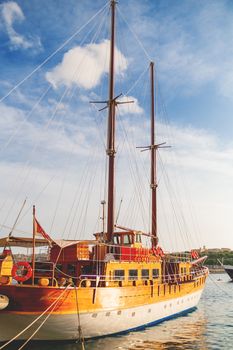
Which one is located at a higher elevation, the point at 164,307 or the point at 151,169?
the point at 151,169

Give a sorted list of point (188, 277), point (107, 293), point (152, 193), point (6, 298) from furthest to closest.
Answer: point (152, 193)
point (188, 277)
point (107, 293)
point (6, 298)

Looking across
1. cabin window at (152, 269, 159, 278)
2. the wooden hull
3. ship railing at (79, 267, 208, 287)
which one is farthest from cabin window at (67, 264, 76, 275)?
cabin window at (152, 269, 159, 278)

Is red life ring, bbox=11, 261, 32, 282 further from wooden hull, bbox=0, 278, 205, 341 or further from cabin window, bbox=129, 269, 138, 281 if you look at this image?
cabin window, bbox=129, 269, 138, 281

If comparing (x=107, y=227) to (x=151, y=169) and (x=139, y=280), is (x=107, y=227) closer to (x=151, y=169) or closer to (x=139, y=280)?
(x=139, y=280)

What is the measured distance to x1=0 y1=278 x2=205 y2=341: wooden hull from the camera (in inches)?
693

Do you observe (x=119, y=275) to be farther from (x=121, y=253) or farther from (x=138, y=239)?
(x=138, y=239)

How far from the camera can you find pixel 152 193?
40219mm

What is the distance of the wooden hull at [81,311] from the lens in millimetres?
17594

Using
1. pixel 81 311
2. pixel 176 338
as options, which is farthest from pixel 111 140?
pixel 176 338

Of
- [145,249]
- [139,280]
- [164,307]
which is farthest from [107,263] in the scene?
[164,307]

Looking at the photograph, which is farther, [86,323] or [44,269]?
[44,269]

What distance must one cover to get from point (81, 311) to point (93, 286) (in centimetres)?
209

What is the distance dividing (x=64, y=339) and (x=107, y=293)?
11.4 ft

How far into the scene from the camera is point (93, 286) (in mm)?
20672
